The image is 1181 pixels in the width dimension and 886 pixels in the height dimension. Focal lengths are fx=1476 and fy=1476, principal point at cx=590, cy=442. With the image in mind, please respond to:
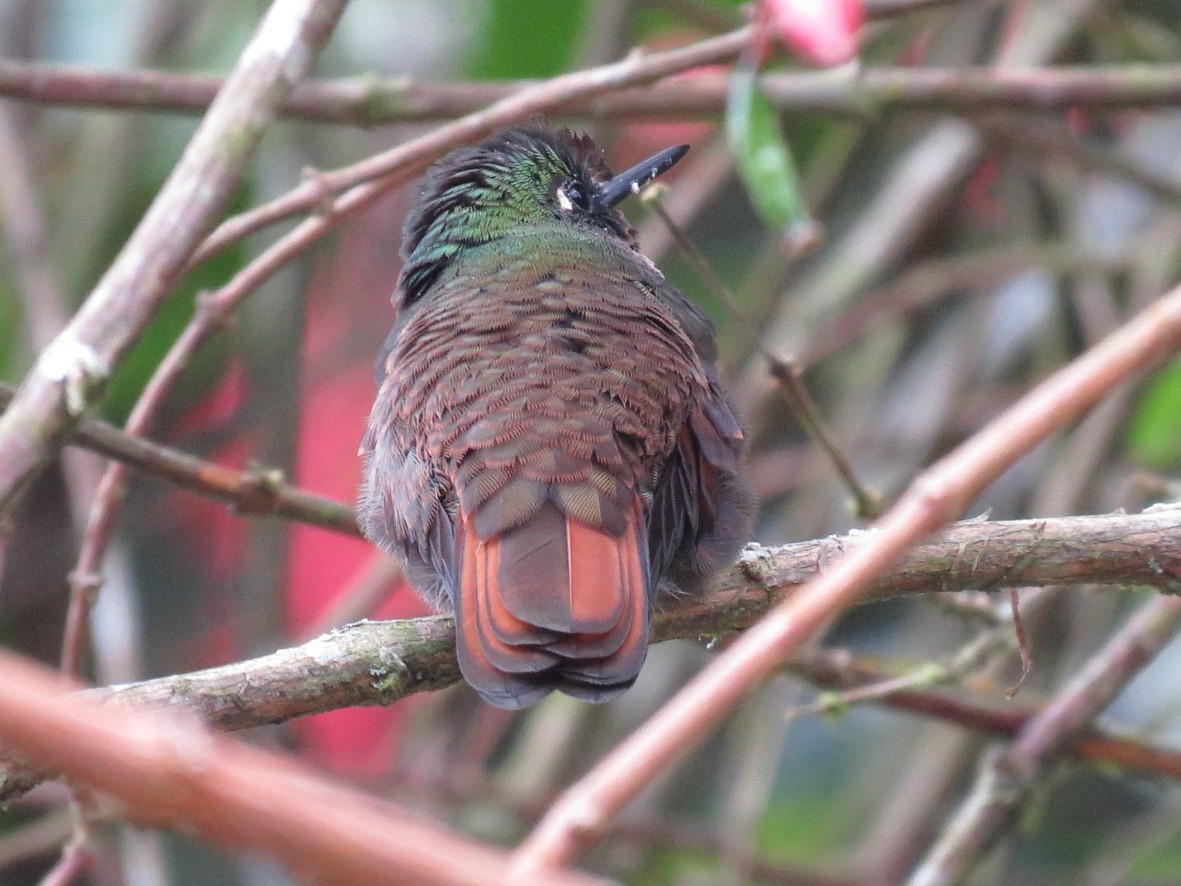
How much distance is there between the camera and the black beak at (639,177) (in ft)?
10.4

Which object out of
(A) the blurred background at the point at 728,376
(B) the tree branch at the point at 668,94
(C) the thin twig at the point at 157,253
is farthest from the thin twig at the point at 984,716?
(C) the thin twig at the point at 157,253

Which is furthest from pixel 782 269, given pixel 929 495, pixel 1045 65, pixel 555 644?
pixel 929 495

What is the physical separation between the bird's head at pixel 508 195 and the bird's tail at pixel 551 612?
111cm

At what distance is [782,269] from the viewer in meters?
4.66

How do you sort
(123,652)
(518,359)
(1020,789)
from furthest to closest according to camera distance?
(123,652)
(1020,789)
(518,359)

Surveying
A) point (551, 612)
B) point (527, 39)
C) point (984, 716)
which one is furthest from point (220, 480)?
point (527, 39)

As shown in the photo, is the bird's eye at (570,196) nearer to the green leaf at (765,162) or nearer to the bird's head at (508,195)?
the bird's head at (508,195)

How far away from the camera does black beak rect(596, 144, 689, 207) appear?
3166 millimetres

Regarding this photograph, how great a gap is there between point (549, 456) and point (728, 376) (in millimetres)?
2405

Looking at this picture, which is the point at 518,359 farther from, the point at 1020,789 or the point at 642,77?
the point at 1020,789

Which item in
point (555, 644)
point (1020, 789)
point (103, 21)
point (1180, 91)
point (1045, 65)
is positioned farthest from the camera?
point (103, 21)

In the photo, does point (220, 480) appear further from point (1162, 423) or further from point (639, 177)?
point (1162, 423)

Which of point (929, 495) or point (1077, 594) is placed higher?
point (929, 495)

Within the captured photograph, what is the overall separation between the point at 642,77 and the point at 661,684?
2321mm
